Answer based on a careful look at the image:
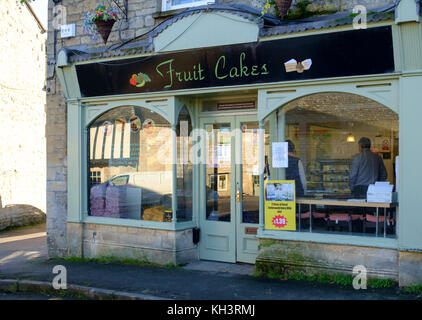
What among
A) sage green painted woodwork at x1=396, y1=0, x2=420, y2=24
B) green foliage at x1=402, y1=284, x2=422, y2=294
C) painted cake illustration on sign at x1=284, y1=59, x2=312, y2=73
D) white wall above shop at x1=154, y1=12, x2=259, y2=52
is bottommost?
green foliage at x1=402, y1=284, x2=422, y2=294

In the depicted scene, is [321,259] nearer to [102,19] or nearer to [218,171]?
[218,171]

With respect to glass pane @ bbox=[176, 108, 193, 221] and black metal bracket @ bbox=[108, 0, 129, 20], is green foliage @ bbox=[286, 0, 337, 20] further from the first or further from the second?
black metal bracket @ bbox=[108, 0, 129, 20]

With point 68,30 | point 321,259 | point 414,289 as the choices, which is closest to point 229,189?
point 321,259

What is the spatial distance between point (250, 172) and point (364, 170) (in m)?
1.99

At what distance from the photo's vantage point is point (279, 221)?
24.6 ft

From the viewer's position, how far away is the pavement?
6.43 meters

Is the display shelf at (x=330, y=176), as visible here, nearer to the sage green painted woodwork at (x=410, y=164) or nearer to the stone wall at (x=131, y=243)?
the sage green painted woodwork at (x=410, y=164)

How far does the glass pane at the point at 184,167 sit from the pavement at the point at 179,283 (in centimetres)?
98

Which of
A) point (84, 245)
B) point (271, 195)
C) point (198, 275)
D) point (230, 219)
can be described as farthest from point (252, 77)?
point (84, 245)

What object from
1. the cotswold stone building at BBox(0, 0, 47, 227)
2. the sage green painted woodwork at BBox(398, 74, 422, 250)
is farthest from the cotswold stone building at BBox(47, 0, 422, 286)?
the cotswold stone building at BBox(0, 0, 47, 227)

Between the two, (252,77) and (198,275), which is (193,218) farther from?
(252,77)

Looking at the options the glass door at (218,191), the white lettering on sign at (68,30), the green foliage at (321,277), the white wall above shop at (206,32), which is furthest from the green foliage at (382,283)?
the white lettering on sign at (68,30)

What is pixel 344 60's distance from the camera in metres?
6.82

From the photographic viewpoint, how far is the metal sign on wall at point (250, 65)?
6652 mm
